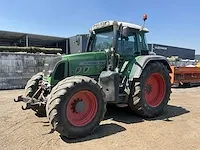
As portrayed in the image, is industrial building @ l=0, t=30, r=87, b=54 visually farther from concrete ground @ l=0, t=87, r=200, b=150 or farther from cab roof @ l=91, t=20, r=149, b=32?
concrete ground @ l=0, t=87, r=200, b=150

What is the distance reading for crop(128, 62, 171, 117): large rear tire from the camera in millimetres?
6008

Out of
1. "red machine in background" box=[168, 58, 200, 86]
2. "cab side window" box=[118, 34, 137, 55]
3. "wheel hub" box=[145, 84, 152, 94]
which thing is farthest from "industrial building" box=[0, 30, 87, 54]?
"wheel hub" box=[145, 84, 152, 94]

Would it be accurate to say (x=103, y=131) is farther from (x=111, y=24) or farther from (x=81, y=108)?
(x=111, y=24)

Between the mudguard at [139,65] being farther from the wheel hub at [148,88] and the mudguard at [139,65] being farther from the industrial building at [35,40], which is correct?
the industrial building at [35,40]

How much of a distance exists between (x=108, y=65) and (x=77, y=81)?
1518mm

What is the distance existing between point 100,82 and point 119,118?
111 centimetres

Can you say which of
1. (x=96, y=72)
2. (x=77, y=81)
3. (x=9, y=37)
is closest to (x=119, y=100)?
(x=96, y=72)

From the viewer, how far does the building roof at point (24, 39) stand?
2636 centimetres

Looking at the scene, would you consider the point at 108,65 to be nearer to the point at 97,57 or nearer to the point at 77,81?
the point at 97,57

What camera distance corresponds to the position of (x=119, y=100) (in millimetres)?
5848

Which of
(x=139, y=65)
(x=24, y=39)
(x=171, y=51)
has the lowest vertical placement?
(x=139, y=65)

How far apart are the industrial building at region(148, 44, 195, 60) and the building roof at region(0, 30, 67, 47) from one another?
12322 mm

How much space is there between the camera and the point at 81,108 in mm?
4879

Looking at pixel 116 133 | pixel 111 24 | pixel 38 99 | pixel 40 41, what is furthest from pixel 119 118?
pixel 40 41
